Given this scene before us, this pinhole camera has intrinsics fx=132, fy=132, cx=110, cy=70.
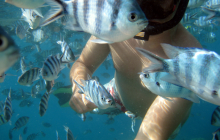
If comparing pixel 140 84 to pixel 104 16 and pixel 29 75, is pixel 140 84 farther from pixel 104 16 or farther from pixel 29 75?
pixel 29 75

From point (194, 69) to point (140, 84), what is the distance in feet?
5.92

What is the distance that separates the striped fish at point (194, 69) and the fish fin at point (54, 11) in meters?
0.62

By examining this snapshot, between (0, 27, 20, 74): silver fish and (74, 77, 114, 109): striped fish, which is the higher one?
(0, 27, 20, 74): silver fish

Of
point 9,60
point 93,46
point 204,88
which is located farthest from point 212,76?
point 93,46

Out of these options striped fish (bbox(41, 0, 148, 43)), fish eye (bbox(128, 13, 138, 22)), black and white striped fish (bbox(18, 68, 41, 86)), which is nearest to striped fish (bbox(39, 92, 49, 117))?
black and white striped fish (bbox(18, 68, 41, 86))

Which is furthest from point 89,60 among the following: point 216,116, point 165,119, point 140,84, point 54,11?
point 216,116

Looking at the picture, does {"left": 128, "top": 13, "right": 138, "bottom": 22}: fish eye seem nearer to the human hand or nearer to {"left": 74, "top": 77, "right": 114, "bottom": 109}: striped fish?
{"left": 74, "top": 77, "right": 114, "bottom": 109}: striped fish

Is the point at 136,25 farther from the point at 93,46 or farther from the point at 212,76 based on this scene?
the point at 93,46

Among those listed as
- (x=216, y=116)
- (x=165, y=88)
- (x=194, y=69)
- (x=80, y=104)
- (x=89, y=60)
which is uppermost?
(x=194, y=69)

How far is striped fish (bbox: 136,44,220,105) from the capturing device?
0.97 meters

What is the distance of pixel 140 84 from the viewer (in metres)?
2.81

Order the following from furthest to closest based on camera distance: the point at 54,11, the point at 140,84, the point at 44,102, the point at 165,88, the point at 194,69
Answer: the point at 44,102 < the point at 140,84 < the point at 165,88 < the point at 194,69 < the point at 54,11

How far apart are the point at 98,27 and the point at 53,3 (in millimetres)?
368

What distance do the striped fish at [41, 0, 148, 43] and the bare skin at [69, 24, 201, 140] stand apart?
61.3 inches
